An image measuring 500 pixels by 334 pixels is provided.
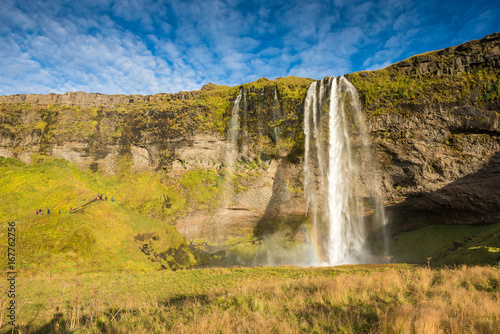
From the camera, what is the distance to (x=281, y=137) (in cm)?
3694

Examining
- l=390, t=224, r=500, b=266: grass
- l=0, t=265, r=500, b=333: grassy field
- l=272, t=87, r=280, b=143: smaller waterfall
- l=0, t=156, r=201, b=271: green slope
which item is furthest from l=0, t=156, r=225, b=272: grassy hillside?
l=390, t=224, r=500, b=266: grass

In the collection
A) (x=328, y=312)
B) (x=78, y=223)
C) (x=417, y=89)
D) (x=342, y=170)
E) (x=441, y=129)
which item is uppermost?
(x=417, y=89)

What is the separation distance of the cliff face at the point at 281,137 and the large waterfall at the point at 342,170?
1578mm

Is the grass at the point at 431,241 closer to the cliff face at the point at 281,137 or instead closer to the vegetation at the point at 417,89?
the cliff face at the point at 281,137

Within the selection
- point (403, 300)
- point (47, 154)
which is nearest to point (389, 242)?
point (403, 300)

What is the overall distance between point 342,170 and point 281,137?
10537 mm

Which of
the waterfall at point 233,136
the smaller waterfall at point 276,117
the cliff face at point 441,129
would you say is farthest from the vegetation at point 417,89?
the waterfall at point 233,136

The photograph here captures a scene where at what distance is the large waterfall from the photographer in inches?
1282

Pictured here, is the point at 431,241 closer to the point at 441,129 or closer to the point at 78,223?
the point at 441,129

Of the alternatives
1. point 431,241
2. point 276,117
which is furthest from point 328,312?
point 431,241

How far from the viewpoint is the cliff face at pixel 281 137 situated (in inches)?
1110

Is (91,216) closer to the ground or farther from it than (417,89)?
closer to the ground

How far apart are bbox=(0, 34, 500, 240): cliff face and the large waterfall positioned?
1.58m

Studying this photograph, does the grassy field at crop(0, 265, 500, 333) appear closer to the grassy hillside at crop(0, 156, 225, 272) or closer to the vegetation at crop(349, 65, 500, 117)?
the grassy hillside at crop(0, 156, 225, 272)
